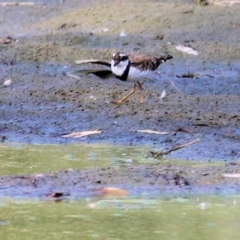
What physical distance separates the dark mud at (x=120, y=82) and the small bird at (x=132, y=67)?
0.66 feet

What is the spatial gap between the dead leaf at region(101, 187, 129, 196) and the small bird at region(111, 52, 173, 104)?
374 cm

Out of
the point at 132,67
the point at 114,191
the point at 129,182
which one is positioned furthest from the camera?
the point at 132,67

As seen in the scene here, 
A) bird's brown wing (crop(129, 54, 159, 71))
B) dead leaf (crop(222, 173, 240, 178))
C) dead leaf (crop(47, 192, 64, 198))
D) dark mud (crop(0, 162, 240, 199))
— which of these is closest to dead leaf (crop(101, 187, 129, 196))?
dark mud (crop(0, 162, 240, 199))

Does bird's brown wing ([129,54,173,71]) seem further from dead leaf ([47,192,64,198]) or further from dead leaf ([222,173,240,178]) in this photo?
dead leaf ([47,192,64,198])

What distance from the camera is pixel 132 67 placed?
10703 mm

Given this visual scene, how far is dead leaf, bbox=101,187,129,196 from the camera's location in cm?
666

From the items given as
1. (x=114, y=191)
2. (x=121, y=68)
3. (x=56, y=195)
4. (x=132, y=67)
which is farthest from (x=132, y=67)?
(x=56, y=195)

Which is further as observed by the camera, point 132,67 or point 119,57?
point 132,67

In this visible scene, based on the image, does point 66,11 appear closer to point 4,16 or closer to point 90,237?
point 4,16

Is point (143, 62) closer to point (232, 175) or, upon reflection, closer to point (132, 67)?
point (132, 67)

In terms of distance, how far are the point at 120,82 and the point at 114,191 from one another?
5.29m

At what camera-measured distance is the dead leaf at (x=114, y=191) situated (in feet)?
21.9

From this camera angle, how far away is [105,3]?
56.2 feet

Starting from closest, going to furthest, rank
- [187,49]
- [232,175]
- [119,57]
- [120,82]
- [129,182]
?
1. [129,182]
2. [232,175]
3. [119,57]
4. [120,82]
5. [187,49]
